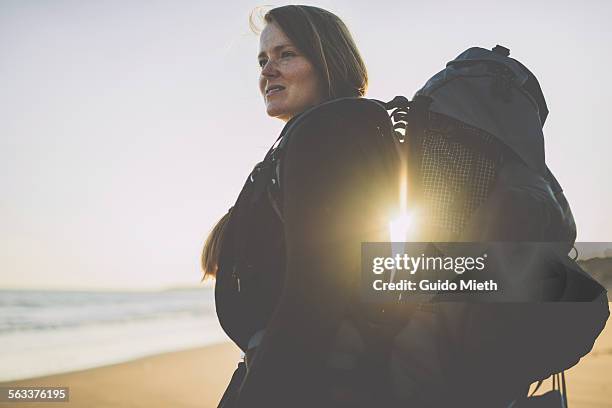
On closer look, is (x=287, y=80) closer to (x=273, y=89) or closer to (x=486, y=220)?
(x=273, y=89)

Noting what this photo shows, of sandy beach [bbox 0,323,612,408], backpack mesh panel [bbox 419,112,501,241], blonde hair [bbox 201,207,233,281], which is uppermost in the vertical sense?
backpack mesh panel [bbox 419,112,501,241]

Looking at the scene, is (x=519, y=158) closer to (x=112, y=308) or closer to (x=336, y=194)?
(x=336, y=194)

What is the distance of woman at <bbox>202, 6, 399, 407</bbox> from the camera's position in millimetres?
1212

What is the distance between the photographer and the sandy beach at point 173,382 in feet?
21.8

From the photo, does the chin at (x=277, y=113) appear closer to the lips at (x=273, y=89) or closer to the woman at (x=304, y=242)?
the lips at (x=273, y=89)

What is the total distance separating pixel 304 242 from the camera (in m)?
1.24

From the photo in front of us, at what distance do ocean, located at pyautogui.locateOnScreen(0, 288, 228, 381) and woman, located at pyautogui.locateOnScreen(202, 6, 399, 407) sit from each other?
7901 millimetres

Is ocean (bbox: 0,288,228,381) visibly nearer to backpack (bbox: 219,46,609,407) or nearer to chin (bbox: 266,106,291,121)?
chin (bbox: 266,106,291,121)

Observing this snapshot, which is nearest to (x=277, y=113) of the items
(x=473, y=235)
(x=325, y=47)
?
(x=325, y=47)

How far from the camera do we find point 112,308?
62.7ft

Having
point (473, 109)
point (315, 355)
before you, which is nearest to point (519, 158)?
point (473, 109)

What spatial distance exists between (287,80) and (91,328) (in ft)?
46.8

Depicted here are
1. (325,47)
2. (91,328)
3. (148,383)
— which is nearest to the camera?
(325,47)

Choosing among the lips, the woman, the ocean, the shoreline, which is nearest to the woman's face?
the lips
